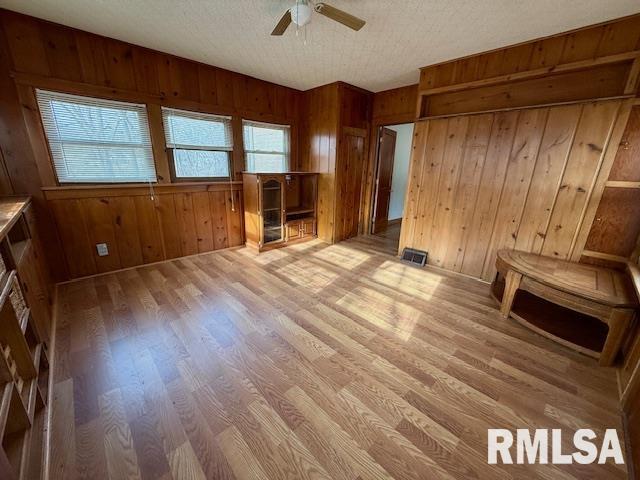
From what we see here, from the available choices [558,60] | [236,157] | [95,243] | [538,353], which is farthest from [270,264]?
[558,60]

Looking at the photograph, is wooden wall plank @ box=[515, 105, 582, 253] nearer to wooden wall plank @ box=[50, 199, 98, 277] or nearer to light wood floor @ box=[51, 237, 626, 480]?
light wood floor @ box=[51, 237, 626, 480]

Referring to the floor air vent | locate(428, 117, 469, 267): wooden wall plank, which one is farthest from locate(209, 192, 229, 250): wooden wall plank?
locate(428, 117, 469, 267): wooden wall plank

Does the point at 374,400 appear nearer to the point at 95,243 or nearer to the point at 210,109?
the point at 95,243

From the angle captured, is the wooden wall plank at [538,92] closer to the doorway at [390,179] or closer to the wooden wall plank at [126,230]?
the doorway at [390,179]

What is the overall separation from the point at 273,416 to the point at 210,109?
11.8 feet

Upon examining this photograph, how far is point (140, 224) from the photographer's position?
312 cm

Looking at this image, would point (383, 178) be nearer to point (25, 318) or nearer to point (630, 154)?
point (630, 154)

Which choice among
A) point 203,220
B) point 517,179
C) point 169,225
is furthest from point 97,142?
point 517,179

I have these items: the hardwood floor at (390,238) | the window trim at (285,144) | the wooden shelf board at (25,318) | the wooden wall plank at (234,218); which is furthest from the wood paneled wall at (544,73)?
the wooden shelf board at (25,318)

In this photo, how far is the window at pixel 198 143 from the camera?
317 centimetres

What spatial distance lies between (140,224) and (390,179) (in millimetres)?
4432

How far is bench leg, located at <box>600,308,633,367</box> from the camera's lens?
168cm

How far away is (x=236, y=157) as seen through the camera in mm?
3775

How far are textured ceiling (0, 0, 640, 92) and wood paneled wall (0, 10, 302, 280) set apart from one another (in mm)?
186
